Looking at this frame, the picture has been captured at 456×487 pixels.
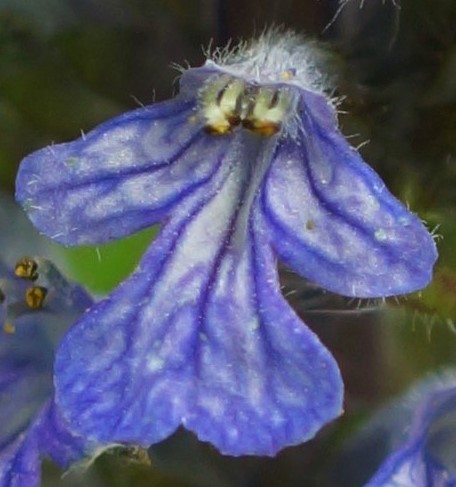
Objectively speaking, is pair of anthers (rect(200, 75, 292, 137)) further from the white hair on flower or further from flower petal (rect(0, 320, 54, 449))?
flower petal (rect(0, 320, 54, 449))

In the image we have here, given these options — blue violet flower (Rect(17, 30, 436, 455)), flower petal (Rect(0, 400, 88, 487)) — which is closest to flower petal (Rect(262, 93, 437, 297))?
blue violet flower (Rect(17, 30, 436, 455))

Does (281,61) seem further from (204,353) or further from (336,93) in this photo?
(204,353)

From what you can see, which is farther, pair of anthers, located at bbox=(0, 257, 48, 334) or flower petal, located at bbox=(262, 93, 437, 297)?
pair of anthers, located at bbox=(0, 257, 48, 334)

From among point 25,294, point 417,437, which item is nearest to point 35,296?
point 25,294

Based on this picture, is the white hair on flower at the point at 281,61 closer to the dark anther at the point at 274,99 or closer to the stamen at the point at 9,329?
the dark anther at the point at 274,99

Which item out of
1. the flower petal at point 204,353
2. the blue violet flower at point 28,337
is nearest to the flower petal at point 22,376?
the blue violet flower at point 28,337
